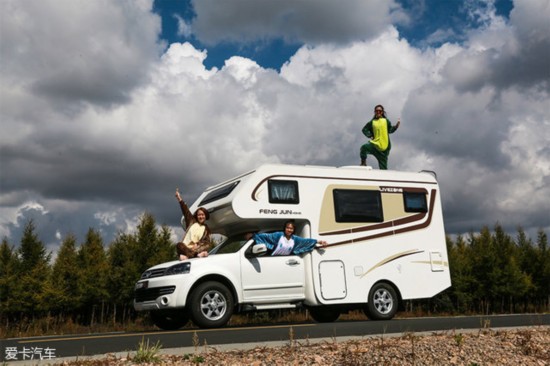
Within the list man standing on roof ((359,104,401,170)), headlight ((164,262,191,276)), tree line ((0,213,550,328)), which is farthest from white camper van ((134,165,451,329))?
tree line ((0,213,550,328))

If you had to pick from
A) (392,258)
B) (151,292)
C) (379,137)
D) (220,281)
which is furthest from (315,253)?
(379,137)

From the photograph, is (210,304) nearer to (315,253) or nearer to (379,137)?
(315,253)

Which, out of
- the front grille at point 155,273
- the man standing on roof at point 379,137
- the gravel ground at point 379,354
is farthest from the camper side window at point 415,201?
the gravel ground at point 379,354

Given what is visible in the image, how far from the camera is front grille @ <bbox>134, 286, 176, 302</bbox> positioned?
33.1ft

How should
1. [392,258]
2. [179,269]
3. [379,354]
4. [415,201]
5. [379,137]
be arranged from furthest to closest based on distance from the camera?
1. [379,137]
2. [415,201]
3. [392,258]
4. [179,269]
5. [379,354]

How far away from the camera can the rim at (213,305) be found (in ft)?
33.7

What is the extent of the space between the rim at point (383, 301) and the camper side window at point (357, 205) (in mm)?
1605

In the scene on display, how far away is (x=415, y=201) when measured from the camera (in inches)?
530

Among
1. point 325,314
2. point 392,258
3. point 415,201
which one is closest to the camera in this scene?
point 392,258

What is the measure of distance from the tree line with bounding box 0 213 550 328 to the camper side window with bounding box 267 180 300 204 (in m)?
12.5

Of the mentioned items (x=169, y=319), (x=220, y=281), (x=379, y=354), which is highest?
(x=220, y=281)

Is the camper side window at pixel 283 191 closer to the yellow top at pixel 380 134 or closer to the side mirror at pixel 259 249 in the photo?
the side mirror at pixel 259 249

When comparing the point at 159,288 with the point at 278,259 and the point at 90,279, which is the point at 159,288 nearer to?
the point at 278,259

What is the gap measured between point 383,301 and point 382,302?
0.03 meters
